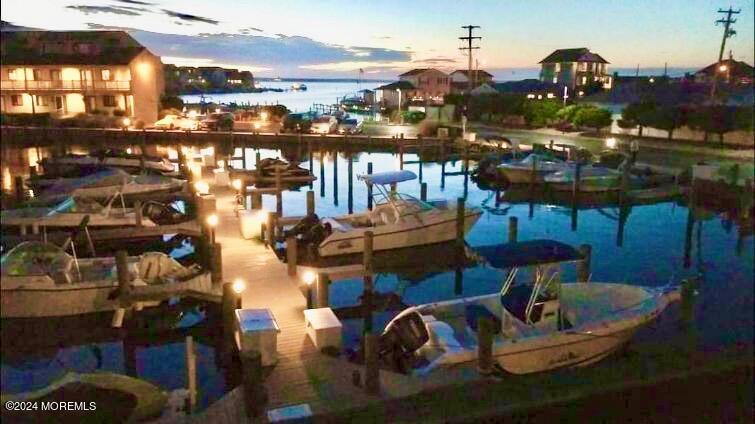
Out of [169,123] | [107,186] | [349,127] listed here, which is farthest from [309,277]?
[169,123]

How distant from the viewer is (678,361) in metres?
4.12

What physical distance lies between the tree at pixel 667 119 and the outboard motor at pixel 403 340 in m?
27.2

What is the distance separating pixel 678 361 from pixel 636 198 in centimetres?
2302

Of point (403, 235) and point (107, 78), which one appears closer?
point (403, 235)

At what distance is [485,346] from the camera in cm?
837

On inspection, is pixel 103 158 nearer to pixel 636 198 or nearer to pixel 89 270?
pixel 89 270

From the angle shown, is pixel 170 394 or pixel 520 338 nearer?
pixel 170 394

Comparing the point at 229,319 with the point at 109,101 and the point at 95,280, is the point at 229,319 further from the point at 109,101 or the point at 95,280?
the point at 109,101

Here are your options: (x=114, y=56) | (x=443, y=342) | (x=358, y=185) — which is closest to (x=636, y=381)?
(x=443, y=342)

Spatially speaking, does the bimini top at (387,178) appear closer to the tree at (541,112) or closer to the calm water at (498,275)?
the calm water at (498,275)

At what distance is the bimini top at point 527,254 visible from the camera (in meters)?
9.40

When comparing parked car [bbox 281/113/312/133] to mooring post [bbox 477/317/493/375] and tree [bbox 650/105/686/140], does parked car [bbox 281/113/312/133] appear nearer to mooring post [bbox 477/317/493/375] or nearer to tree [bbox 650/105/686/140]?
tree [bbox 650/105/686/140]

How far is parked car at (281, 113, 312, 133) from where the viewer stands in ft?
162

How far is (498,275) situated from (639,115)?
87.5ft
